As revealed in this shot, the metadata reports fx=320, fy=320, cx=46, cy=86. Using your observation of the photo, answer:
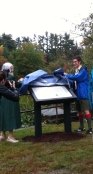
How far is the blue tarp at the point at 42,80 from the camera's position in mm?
5762

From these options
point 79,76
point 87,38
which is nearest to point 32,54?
point 87,38

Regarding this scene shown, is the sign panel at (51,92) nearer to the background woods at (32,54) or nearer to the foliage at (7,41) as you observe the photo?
the background woods at (32,54)

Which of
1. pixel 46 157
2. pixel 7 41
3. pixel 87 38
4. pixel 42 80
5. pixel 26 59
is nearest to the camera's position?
pixel 46 157

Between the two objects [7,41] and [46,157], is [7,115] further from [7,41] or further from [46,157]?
[7,41]

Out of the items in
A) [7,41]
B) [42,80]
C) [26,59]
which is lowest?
[42,80]

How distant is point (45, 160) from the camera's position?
4.26 metres

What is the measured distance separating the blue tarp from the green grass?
1029 millimetres

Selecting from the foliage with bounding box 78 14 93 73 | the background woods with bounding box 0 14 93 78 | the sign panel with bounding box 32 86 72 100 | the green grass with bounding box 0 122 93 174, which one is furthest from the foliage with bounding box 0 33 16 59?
the green grass with bounding box 0 122 93 174

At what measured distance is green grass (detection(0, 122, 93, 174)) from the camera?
12.7 feet

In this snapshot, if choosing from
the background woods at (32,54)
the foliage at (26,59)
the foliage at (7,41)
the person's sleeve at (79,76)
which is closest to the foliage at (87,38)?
the person's sleeve at (79,76)

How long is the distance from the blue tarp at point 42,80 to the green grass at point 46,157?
1.03m

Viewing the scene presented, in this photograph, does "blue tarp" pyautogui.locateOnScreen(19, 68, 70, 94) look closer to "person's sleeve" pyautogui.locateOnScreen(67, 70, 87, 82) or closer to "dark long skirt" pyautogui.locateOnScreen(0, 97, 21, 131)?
"person's sleeve" pyautogui.locateOnScreen(67, 70, 87, 82)

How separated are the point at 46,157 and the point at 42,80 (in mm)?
1906

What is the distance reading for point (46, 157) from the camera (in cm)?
439
